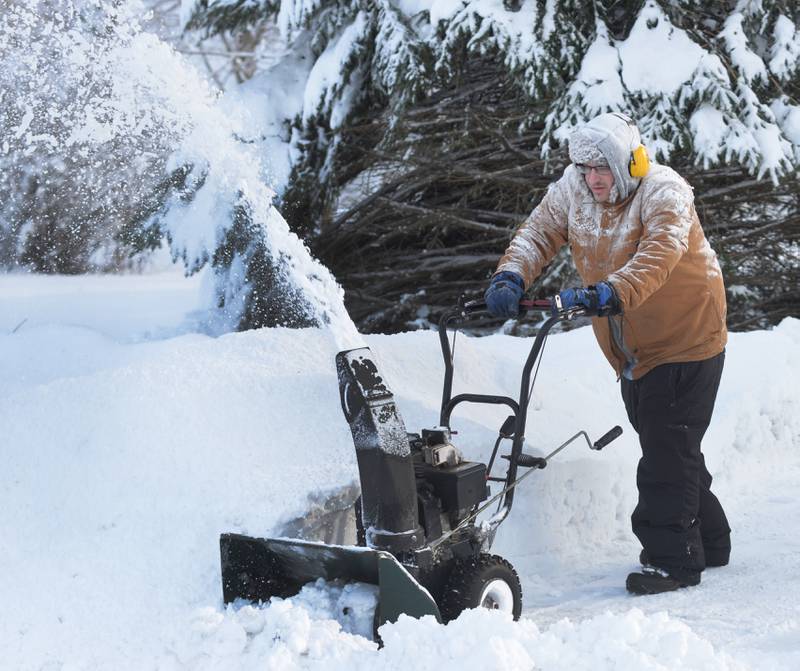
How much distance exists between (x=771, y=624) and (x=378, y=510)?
1381mm

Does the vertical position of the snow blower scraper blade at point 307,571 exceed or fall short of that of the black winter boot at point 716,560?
it exceeds it

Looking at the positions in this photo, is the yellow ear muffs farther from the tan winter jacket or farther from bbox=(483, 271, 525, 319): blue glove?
bbox=(483, 271, 525, 319): blue glove

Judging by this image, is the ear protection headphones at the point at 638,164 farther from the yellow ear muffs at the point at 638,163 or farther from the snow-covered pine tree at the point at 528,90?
the snow-covered pine tree at the point at 528,90

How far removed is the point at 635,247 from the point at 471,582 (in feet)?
4.57

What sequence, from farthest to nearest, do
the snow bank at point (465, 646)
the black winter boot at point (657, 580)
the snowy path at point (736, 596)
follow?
the black winter boot at point (657, 580), the snowy path at point (736, 596), the snow bank at point (465, 646)

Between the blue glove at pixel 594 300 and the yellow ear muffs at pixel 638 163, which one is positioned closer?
the blue glove at pixel 594 300

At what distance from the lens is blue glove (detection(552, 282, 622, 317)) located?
2967 millimetres

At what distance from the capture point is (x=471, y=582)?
2910 mm

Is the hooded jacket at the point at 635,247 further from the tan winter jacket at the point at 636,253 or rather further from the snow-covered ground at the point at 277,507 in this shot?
the snow-covered ground at the point at 277,507

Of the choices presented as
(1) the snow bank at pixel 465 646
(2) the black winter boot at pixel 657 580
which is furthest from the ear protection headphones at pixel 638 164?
(1) the snow bank at pixel 465 646

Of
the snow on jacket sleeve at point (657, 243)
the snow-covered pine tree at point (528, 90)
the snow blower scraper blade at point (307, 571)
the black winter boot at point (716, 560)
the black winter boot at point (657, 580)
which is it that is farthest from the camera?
the snow-covered pine tree at point (528, 90)

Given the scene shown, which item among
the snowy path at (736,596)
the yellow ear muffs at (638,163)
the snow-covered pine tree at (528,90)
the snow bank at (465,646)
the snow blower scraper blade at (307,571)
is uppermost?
the snow-covered pine tree at (528,90)

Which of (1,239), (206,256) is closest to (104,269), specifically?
(1,239)

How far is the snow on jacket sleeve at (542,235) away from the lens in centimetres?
365
